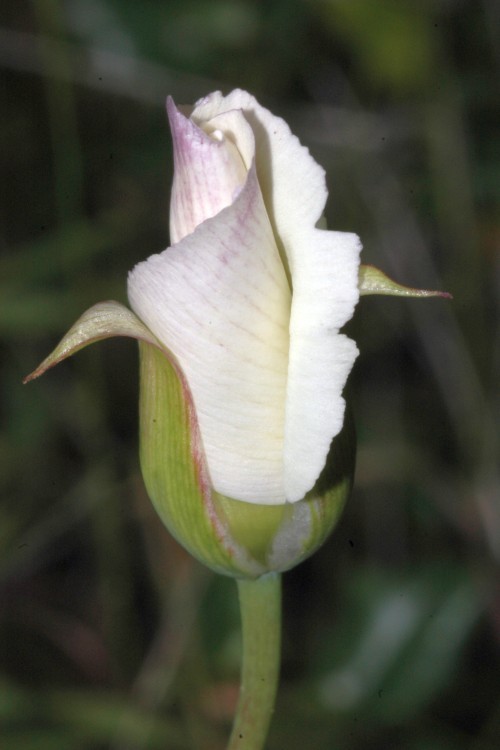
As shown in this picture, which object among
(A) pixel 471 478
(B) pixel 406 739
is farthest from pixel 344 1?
(B) pixel 406 739

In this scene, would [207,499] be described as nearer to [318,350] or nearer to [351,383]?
[318,350]

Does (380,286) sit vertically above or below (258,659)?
above

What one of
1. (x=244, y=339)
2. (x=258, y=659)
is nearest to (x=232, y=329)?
(x=244, y=339)

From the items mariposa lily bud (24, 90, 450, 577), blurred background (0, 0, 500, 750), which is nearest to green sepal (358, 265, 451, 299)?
mariposa lily bud (24, 90, 450, 577)

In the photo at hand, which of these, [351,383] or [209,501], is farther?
[351,383]

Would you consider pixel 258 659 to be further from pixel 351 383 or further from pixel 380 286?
pixel 351 383

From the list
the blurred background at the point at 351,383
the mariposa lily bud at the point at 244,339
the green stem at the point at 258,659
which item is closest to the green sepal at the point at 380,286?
the mariposa lily bud at the point at 244,339
